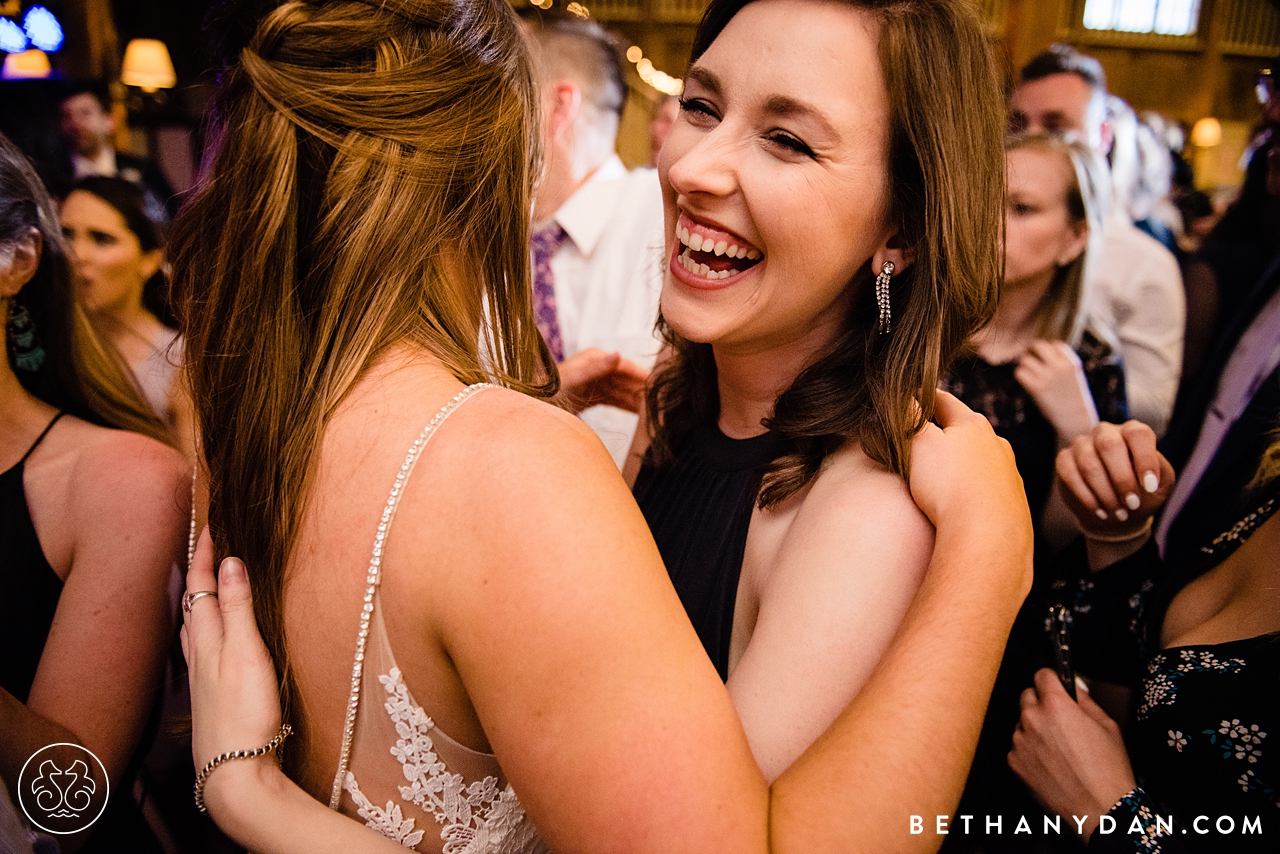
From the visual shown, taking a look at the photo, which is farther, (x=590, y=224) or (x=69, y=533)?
(x=590, y=224)

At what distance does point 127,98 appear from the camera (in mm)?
6234

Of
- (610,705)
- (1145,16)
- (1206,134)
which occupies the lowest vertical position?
(1206,134)

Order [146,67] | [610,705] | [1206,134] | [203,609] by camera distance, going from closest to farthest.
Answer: [610,705], [203,609], [146,67], [1206,134]

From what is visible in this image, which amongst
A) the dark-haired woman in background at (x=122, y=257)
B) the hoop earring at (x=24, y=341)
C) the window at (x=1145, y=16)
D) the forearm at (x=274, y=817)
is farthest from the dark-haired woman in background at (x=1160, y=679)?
the window at (x=1145, y=16)

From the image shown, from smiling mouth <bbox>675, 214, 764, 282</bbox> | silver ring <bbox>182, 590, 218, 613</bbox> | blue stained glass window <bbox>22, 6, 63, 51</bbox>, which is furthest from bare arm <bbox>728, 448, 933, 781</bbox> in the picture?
blue stained glass window <bbox>22, 6, 63, 51</bbox>

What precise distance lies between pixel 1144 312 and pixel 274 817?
3.16 metres

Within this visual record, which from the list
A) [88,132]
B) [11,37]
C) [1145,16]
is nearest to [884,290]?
[11,37]

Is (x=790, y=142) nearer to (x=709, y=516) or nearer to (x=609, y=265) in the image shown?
(x=709, y=516)

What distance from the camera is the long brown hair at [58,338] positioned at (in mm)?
1093

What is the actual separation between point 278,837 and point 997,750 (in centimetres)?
108

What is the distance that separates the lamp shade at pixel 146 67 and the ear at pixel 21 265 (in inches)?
248

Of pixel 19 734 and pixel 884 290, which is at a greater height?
pixel 884 290

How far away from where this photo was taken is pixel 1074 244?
7.36 ft

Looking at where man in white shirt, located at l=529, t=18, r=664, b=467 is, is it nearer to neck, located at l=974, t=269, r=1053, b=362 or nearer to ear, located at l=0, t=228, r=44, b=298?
neck, located at l=974, t=269, r=1053, b=362
